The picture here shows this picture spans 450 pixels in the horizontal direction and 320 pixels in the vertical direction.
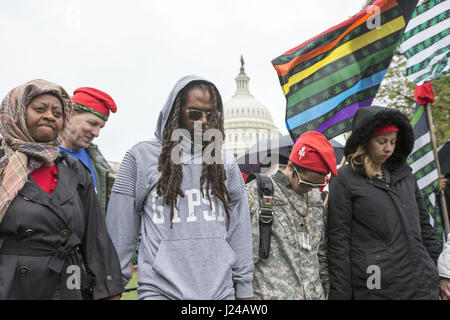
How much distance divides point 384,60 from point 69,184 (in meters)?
3.45

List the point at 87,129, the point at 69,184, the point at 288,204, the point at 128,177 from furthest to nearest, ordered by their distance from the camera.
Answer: the point at 87,129
the point at 288,204
the point at 128,177
the point at 69,184

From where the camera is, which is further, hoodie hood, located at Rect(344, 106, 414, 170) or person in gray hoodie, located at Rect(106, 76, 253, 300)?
hoodie hood, located at Rect(344, 106, 414, 170)

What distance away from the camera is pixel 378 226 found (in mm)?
2795

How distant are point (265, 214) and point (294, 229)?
0.81 feet

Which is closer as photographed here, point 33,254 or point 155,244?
point 33,254

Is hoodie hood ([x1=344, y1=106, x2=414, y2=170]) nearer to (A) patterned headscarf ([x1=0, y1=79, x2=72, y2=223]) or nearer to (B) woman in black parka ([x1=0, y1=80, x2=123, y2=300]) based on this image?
(B) woman in black parka ([x1=0, y1=80, x2=123, y2=300])

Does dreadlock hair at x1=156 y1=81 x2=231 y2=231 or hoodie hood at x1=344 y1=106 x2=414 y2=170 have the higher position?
hoodie hood at x1=344 y1=106 x2=414 y2=170

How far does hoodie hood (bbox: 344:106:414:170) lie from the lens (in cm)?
305

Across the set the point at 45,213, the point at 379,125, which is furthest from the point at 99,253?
the point at 379,125

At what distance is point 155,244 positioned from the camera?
2.21 m

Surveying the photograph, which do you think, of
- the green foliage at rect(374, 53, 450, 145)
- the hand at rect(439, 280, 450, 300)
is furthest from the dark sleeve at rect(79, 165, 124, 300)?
the green foliage at rect(374, 53, 450, 145)

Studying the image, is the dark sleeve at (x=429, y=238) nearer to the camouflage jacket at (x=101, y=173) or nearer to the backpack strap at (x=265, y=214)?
the backpack strap at (x=265, y=214)
